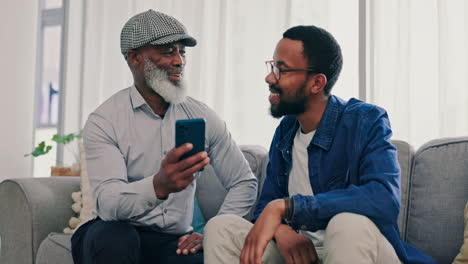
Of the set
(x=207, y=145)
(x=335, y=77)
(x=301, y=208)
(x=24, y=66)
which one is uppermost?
(x=24, y=66)

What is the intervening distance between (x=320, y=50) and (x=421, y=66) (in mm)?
1486

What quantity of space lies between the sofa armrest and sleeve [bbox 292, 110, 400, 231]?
1.12 m

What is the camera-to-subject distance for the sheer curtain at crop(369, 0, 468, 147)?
2.99 m

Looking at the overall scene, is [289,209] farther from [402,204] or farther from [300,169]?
[402,204]

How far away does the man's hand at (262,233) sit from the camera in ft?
4.73

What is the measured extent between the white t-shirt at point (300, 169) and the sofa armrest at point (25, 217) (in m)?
0.98

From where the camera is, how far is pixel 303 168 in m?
1.80

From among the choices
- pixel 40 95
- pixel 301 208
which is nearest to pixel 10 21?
pixel 40 95

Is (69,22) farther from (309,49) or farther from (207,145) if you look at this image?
(309,49)

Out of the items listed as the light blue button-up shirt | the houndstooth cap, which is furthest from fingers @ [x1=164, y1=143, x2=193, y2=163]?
the houndstooth cap

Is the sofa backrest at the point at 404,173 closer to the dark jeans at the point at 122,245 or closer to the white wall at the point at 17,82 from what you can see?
the dark jeans at the point at 122,245

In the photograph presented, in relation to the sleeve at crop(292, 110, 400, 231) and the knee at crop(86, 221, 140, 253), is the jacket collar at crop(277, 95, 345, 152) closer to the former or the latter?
the sleeve at crop(292, 110, 400, 231)

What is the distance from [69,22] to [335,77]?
2826 millimetres

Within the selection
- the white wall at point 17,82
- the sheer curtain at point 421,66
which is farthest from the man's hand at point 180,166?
the white wall at point 17,82
